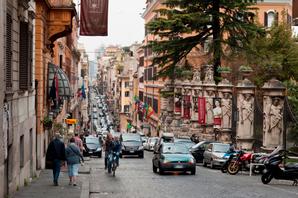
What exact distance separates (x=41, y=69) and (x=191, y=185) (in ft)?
30.6

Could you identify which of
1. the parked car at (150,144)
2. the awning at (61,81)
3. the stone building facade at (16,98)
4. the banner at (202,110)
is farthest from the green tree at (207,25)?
the stone building facade at (16,98)

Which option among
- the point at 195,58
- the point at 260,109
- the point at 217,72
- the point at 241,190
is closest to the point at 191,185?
the point at 241,190

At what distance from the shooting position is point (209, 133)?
54.5 metres

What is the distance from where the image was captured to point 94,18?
26.0m

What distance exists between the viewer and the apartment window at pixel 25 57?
20891 millimetres

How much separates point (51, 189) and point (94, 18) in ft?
25.0

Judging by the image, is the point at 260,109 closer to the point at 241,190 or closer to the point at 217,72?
the point at 217,72

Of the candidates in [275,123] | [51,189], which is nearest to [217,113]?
[275,123]

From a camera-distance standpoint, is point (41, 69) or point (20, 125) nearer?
point (20, 125)

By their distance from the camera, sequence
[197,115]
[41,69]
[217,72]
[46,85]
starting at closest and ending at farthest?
[41,69] → [46,85] → [217,72] → [197,115]

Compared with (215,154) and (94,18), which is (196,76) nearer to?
(215,154)

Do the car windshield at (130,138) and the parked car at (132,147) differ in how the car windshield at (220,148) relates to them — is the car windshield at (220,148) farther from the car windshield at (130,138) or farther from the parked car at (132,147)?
the car windshield at (130,138)

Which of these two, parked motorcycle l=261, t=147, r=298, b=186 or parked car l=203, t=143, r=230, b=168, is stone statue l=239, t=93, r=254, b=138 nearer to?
parked car l=203, t=143, r=230, b=168

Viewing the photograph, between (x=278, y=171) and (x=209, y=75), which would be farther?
(x=209, y=75)
